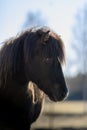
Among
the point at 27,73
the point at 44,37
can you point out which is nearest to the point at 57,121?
the point at 27,73

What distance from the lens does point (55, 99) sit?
4676mm

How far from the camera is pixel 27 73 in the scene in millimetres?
4867

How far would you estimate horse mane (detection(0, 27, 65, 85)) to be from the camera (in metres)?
4.77

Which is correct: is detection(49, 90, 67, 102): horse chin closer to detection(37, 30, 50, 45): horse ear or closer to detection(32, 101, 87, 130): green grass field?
detection(37, 30, 50, 45): horse ear

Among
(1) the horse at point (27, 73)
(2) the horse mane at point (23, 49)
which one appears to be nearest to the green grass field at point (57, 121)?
(1) the horse at point (27, 73)

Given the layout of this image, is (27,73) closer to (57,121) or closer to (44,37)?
(44,37)

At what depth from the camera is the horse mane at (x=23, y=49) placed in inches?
188

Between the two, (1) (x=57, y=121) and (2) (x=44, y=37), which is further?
(1) (x=57, y=121)

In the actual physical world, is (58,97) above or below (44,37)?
below

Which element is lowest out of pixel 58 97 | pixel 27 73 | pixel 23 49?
pixel 58 97

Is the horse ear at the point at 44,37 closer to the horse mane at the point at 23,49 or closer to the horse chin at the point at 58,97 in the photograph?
the horse mane at the point at 23,49

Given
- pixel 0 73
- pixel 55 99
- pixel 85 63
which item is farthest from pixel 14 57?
pixel 85 63

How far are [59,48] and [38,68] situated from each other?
0.85 feet

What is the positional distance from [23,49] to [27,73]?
221 millimetres
